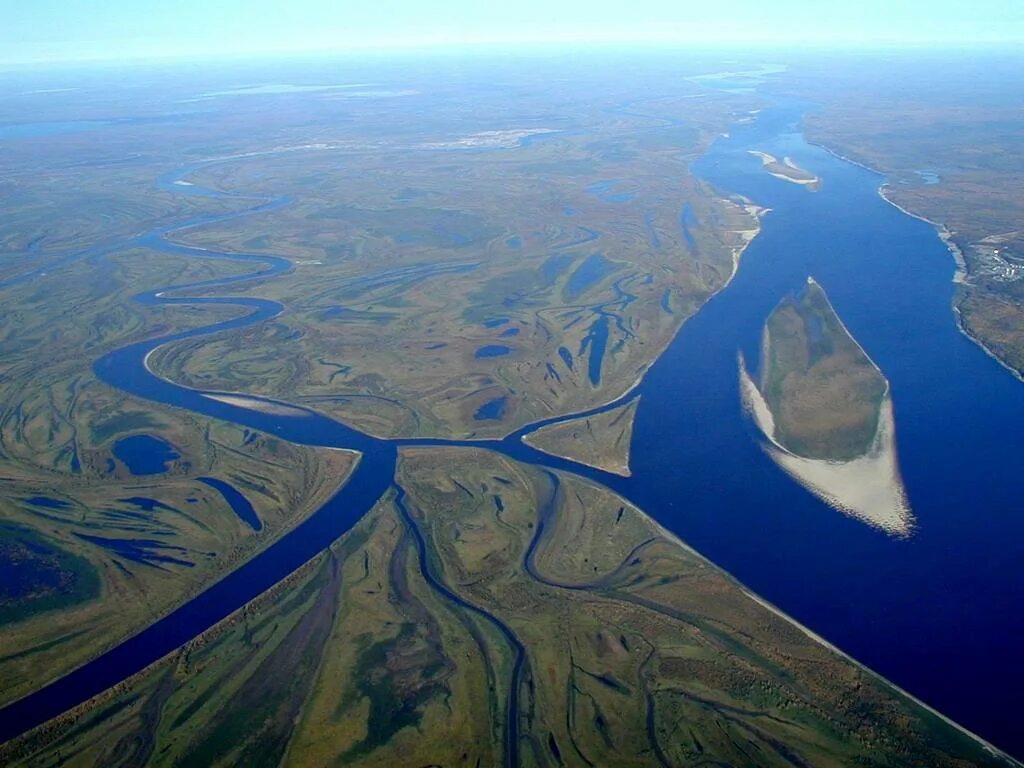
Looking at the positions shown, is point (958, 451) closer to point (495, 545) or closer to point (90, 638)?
point (495, 545)

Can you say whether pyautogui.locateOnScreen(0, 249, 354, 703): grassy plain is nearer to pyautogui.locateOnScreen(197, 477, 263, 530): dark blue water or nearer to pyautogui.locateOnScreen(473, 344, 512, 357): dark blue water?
pyautogui.locateOnScreen(197, 477, 263, 530): dark blue water

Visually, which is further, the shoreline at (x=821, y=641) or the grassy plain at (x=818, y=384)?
the grassy plain at (x=818, y=384)

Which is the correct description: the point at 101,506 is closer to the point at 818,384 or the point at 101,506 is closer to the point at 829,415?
the point at 829,415

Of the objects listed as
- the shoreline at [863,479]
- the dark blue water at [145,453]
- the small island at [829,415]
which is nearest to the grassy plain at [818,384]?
the small island at [829,415]

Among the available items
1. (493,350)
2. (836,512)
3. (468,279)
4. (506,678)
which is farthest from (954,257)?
(506,678)

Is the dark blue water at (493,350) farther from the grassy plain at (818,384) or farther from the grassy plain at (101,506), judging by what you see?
the grassy plain at (818,384)

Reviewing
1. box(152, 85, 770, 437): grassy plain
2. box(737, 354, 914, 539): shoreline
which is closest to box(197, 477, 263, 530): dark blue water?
box(152, 85, 770, 437): grassy plain
